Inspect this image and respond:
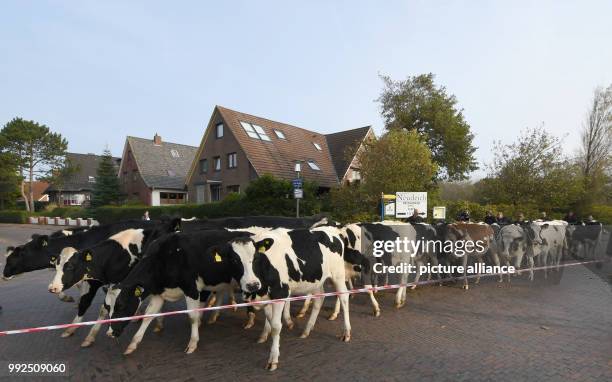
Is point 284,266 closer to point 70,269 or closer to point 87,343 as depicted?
point 87,343

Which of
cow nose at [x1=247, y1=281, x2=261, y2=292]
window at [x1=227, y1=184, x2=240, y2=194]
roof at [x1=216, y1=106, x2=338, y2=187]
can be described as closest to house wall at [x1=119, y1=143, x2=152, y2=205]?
window at [x1=227, y1=184, x2=240, y2=194]

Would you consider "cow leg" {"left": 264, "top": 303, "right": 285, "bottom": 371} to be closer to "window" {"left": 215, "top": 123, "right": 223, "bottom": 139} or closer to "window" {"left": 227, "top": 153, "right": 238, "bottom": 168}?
"window" {"left": 227, "top": 153, "right": 238, "bottom": 168}

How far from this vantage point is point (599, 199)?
2573cm

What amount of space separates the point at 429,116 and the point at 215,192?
18842mm

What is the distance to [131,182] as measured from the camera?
37844 millimetres

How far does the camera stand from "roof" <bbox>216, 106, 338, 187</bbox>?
26.5m

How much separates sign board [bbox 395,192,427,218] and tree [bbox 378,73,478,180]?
15302 mm

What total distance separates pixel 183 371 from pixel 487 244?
8.55 m

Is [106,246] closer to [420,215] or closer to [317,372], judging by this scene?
[317,372]

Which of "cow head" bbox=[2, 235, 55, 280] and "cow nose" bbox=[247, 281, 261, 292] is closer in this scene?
"cow nose" bbox=[247, 281, 261, 292]

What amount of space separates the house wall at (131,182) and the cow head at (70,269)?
31.0 meters

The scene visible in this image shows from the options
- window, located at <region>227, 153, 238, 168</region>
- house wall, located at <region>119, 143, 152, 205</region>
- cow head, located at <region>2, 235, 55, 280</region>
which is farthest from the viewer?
house wall, located at <region>119, 143, 152, 205</region>

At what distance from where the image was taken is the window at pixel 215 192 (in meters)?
29.5

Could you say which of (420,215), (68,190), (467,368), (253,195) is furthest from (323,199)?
(68,190)
